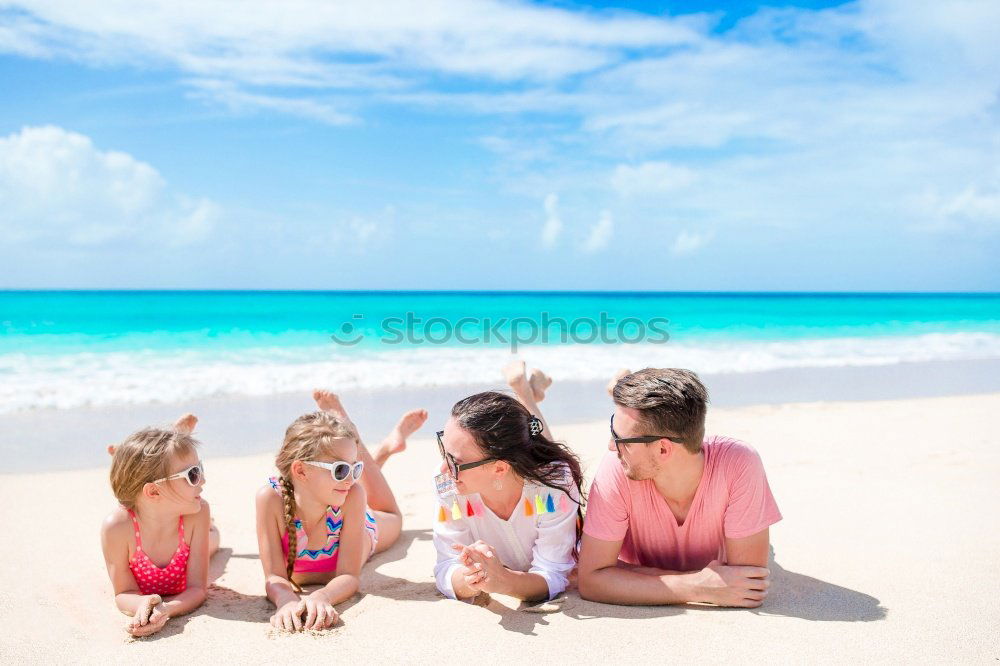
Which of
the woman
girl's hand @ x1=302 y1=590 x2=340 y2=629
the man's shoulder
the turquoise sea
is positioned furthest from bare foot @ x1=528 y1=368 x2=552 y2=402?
the turquoise sea

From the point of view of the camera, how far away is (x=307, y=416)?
12.2ft

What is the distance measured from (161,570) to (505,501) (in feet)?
5.30

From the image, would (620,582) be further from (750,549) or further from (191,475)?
(191,475)

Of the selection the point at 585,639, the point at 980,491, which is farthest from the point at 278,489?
the point at 980,491

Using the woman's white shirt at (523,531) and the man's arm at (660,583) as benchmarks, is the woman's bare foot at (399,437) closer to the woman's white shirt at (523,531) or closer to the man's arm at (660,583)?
the woman's white shirt at (523,531)

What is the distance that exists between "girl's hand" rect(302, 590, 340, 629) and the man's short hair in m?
1.53

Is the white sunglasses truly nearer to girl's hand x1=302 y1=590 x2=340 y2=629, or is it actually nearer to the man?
girl's hand x1=302 y1=590 x2=340 y2=629

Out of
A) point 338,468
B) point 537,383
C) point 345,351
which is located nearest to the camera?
point 338,468

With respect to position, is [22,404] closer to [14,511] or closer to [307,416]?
[14,511]

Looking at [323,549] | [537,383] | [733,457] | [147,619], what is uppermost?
[537,383]

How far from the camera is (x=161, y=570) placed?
3498 millimetres

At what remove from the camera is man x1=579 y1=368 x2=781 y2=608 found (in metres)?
3.11

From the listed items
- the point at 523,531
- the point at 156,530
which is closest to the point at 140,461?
the point at 156,530

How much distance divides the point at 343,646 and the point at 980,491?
4529mm
